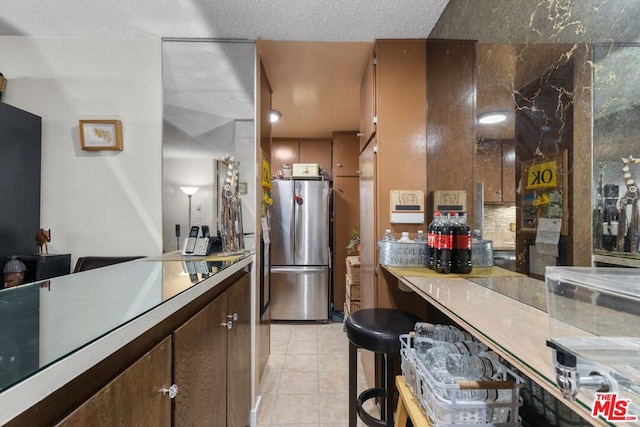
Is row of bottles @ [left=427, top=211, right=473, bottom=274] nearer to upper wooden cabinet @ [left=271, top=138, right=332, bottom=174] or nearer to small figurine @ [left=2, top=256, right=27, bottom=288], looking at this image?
small figurine @ [left=2, top=256, right=27, bottom=288]

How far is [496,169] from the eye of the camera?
4.17 feet

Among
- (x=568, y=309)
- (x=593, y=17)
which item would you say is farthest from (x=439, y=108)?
(x=568, y=309)

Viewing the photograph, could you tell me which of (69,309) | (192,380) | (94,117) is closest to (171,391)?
(192,380)

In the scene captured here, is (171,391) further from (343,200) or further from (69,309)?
(343,200)

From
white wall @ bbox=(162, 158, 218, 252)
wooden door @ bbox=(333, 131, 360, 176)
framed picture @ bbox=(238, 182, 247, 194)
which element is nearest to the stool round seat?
framed picture @ bbox=(238, 182, 247, 194)

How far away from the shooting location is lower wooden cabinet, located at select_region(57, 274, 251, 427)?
1.92 feet

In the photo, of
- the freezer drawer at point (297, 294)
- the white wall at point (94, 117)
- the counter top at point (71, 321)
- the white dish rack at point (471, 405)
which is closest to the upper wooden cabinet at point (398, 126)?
the white dish rack at point (471, 405)

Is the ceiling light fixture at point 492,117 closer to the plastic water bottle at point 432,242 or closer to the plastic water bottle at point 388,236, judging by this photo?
the plastic water bottle at point 432,242

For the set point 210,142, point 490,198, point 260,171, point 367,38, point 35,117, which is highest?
point 367,38

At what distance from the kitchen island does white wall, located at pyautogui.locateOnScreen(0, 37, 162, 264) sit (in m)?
1.80

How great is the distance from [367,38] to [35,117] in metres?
2.28

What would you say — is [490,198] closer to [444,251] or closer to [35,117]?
[444,251]

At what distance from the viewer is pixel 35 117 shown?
1975 millimetres

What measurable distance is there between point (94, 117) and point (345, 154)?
2.80 metres
